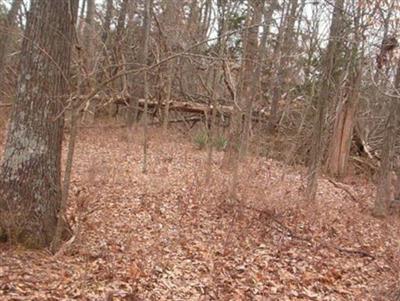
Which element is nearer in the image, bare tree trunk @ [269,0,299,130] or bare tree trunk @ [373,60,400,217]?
bare tree trunk @ [373,60,400,217]

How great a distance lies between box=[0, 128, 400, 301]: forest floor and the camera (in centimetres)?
462

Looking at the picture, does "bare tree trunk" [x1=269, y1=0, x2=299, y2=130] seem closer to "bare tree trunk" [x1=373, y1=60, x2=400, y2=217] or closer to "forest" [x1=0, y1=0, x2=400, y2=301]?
"forest" [x1=0, y1=0, x2=400, y2=301]

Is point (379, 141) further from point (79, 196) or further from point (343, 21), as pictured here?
point (79, 196)

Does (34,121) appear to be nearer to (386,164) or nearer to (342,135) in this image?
(386,164)

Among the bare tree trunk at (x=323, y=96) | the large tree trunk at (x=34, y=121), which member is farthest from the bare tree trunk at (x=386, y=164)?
the large tree trunk at (x=34, y=121)

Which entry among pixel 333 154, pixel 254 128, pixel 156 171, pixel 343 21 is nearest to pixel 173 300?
pixel 156 171

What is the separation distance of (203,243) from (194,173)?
3.46m

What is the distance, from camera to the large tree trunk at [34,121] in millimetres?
4824

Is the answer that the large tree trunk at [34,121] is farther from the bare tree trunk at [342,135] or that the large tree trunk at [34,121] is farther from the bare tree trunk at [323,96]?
the bare tree trunk at [342,135]

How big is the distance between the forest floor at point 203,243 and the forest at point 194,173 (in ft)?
0.10

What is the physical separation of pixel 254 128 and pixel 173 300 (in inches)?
413

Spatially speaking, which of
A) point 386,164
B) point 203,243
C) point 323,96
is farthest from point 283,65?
point 203,243

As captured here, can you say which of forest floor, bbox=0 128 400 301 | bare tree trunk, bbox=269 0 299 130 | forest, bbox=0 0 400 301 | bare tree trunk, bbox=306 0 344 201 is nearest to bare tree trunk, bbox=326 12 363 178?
forest, bbox=0 0 400 301

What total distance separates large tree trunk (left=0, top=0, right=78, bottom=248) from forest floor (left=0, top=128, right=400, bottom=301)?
359 millimetres
